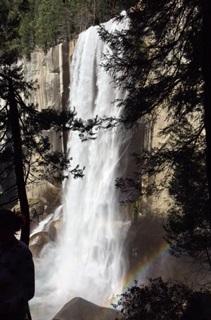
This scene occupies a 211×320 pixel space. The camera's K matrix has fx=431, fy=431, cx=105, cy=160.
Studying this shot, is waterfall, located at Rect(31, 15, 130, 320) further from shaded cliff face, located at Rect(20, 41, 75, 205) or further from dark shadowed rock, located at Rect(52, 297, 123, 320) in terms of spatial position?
dark shadowed rock, located at Rect(52, 297, 123, 320)

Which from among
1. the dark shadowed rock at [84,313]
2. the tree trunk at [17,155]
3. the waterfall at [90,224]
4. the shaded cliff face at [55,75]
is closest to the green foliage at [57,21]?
the shaded cliff face at [55,75]

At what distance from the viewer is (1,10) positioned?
Result: 834 centimetres

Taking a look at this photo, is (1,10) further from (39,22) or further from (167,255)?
(39,22)

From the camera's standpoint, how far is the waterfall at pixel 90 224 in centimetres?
1823

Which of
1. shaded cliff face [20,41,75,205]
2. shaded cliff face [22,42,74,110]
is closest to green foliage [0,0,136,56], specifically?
shaded cliff face [22,42,74,110]

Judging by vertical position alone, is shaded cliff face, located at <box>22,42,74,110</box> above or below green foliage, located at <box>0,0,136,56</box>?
below

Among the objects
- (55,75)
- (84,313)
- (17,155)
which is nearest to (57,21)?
(55,75)

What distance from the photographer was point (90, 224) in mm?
21859

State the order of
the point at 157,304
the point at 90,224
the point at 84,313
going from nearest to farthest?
1. the point at 157,304
2. the point at 84,313
3. the point at 90,224

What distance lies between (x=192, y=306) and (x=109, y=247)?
497 inches

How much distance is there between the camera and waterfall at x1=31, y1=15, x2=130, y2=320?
718 inches

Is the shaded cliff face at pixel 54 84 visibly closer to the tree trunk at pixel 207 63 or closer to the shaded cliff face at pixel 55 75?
the shaded cliff face at pixel 55 75

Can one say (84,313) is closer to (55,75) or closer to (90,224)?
(90,224)

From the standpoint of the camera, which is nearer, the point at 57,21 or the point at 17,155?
the point at 17,155
